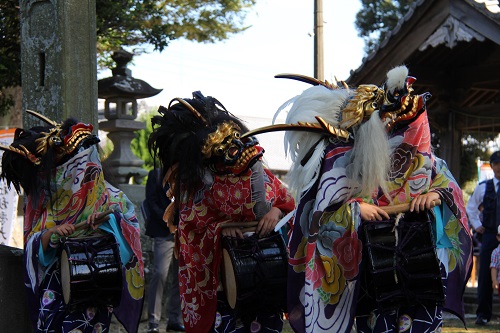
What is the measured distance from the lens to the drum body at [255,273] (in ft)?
18.8

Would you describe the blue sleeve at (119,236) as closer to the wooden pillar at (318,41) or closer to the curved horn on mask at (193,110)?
the curved horn on mask at (193,110)

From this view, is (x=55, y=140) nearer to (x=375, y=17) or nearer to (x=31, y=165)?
(x=31, y=165)

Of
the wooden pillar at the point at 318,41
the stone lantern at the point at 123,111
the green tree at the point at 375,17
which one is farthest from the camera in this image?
the green tree at the point at 375,17

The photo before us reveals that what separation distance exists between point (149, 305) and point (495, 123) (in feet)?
16.3

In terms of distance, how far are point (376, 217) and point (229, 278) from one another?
1334 mm

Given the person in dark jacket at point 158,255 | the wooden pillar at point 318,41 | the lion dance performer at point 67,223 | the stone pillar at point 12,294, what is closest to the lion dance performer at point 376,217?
the lion dance performer at point 67,223

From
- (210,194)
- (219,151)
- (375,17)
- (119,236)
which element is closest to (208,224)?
(210,194)

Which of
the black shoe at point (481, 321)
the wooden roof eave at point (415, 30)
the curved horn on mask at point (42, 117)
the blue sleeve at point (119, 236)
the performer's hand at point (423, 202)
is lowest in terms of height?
the black shoe at point (481, 321)

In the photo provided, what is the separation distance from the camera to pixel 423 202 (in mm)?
4934

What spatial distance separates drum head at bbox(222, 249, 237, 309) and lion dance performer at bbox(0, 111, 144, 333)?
0.75m

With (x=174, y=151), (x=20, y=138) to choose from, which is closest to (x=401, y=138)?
(x=174, y=151)

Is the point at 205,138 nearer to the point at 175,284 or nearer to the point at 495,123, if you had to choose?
the point at 175,284

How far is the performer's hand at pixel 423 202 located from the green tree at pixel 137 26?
6148 mm

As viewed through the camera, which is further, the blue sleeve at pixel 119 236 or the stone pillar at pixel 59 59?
the stone pillar at pixel 59 59
